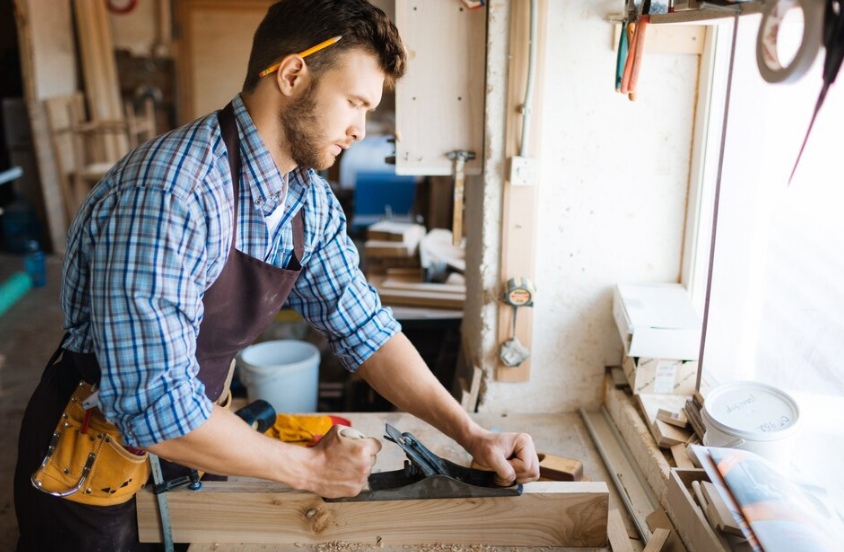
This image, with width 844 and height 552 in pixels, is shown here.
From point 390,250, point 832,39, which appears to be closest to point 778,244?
point 832,39

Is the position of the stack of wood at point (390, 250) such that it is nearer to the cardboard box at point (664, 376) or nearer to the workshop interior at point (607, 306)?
the workshop interior at point (607, 306)

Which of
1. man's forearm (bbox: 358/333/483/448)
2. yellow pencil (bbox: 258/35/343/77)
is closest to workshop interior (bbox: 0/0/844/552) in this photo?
man's forearm (bbox: 358/333/483/448)

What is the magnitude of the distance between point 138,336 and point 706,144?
1640mm

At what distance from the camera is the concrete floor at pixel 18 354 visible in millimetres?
2795

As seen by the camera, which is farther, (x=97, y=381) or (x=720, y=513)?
(x=97, y=381)

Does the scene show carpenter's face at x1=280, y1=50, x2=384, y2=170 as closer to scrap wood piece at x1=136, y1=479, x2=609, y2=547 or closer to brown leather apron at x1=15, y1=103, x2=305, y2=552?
brown leather apron at x1=15, y1=103, x2=305, y2=552

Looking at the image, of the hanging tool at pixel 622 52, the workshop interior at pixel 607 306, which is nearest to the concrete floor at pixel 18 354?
the workshop interior at pixel 607 306

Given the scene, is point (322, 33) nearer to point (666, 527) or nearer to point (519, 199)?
point (519, 199)

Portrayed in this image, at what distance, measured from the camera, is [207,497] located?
1.58m

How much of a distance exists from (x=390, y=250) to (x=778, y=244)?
7.27ft

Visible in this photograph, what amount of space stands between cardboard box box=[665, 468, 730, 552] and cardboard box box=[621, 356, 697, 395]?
62 centimetres

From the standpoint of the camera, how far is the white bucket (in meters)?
2.80

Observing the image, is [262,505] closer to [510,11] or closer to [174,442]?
[174,442]

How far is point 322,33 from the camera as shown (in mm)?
1417
